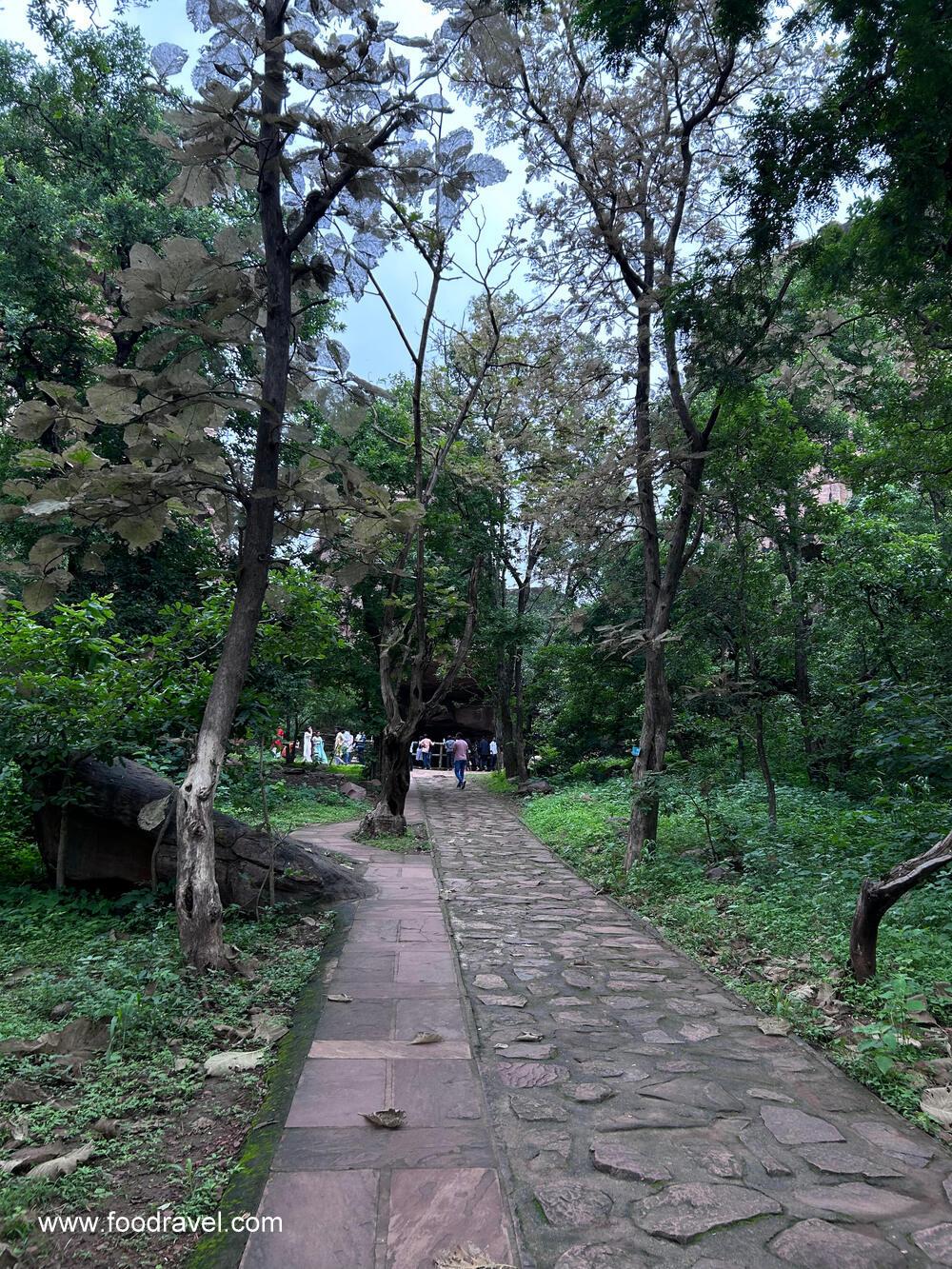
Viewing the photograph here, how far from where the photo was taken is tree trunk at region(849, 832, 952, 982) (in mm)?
3586

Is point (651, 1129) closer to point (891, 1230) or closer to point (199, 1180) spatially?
point (891, 1230)

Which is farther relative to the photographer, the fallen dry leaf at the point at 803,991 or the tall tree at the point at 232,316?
the fallen dry leaf at the point at 803,991

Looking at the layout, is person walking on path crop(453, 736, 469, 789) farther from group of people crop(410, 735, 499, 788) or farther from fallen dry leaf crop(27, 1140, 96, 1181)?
fallen dry leaf crop(27, 1140, 96, 1181)

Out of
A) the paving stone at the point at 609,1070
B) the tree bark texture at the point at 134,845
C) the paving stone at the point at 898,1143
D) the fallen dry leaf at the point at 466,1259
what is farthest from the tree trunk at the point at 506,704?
the fallen dry leaf at the point at 466,1259

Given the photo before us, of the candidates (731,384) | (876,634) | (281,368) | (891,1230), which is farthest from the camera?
(876,634)

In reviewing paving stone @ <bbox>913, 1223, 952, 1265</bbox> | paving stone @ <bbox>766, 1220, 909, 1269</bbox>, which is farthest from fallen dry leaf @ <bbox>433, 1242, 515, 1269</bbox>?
paving stone @ <bbox>913, 1223, 952, 1265</bbox>

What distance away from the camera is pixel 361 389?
4.61m

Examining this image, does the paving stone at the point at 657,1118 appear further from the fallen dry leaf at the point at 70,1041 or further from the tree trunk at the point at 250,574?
the tree trunk at the point at 250,574

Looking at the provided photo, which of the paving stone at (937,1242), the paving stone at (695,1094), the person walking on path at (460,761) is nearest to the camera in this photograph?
the paving stone at (937,1242)

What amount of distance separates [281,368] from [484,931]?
13.6 ft

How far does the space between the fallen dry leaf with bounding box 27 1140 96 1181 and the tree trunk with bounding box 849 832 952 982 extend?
3578 millimetres

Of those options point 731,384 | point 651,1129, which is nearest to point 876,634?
point 731,384

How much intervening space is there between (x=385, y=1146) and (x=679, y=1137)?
1024mm

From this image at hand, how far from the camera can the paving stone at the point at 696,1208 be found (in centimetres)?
211
